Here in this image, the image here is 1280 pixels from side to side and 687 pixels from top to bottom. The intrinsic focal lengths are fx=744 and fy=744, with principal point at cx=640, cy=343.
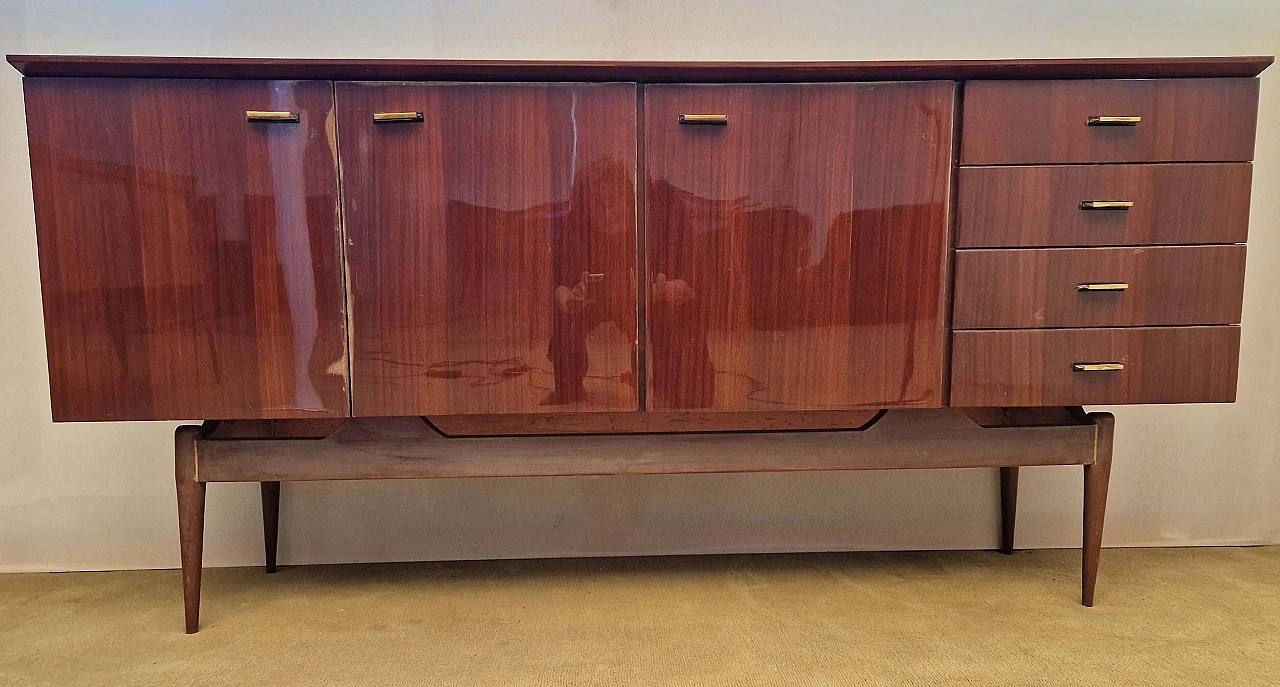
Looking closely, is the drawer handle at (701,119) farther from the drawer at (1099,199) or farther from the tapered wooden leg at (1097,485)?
the tapered wooden leg at (1097,485)

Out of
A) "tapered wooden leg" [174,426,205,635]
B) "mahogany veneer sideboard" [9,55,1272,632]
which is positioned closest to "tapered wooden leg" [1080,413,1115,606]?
"mahogany veneer sideboard" [9,55,1272,632]

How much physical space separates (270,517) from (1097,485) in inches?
64.1

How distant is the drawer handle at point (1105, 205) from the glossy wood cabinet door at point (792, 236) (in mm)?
223

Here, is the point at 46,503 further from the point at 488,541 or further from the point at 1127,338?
the point at 1127,338

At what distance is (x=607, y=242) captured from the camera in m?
1.19

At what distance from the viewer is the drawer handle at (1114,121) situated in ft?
3.89

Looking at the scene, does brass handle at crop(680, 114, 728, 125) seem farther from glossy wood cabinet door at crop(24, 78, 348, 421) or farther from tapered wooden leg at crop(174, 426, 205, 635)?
tapered wooden leg at crop(174, 426, 205, 635)

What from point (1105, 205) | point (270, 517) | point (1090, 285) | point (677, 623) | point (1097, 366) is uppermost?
point (1105, 205)

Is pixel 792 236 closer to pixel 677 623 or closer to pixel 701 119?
pixel 701 119

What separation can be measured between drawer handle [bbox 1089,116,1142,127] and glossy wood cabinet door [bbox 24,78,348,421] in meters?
1.21

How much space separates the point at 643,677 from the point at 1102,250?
1.00 metres

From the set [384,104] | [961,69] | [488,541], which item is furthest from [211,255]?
[961,69]

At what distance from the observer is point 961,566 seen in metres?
1.61

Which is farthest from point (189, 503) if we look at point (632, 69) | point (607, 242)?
point (632, 69)
